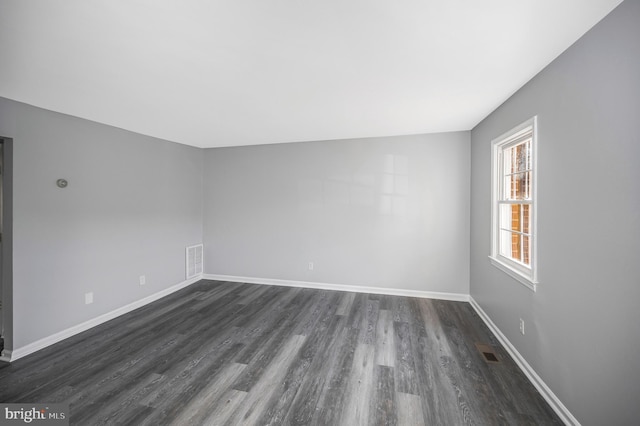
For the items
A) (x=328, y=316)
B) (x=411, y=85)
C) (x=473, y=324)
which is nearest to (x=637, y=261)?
(x=411, y=85)

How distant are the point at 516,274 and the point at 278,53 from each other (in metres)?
2.72

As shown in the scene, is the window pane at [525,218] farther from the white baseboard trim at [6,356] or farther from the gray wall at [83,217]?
the white baseboard trim at [6,356]

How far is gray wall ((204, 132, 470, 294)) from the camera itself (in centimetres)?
390

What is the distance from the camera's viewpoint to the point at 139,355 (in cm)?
252

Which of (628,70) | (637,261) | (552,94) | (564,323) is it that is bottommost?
(564,323)

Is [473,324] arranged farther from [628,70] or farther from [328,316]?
[628,70]

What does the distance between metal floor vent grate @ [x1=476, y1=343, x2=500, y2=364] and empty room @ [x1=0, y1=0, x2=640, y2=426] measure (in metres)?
0.02

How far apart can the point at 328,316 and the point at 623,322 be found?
8.71 ft

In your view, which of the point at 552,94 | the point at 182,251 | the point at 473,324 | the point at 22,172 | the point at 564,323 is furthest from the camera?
the point at 182,251

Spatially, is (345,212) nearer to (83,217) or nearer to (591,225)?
(591,225)

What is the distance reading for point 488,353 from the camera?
2.52 metres

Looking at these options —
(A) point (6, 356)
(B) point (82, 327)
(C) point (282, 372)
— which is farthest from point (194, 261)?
(C) point (282, 372)

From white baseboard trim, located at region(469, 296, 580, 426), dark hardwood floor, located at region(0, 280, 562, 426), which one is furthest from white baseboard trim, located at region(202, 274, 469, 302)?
white baseboard trim, located at region(469, 296, 580, 426)

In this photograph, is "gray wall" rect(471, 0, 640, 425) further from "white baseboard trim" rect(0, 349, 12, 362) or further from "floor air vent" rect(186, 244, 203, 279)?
"floor air vent" rect(186, 244, 203, 279)
